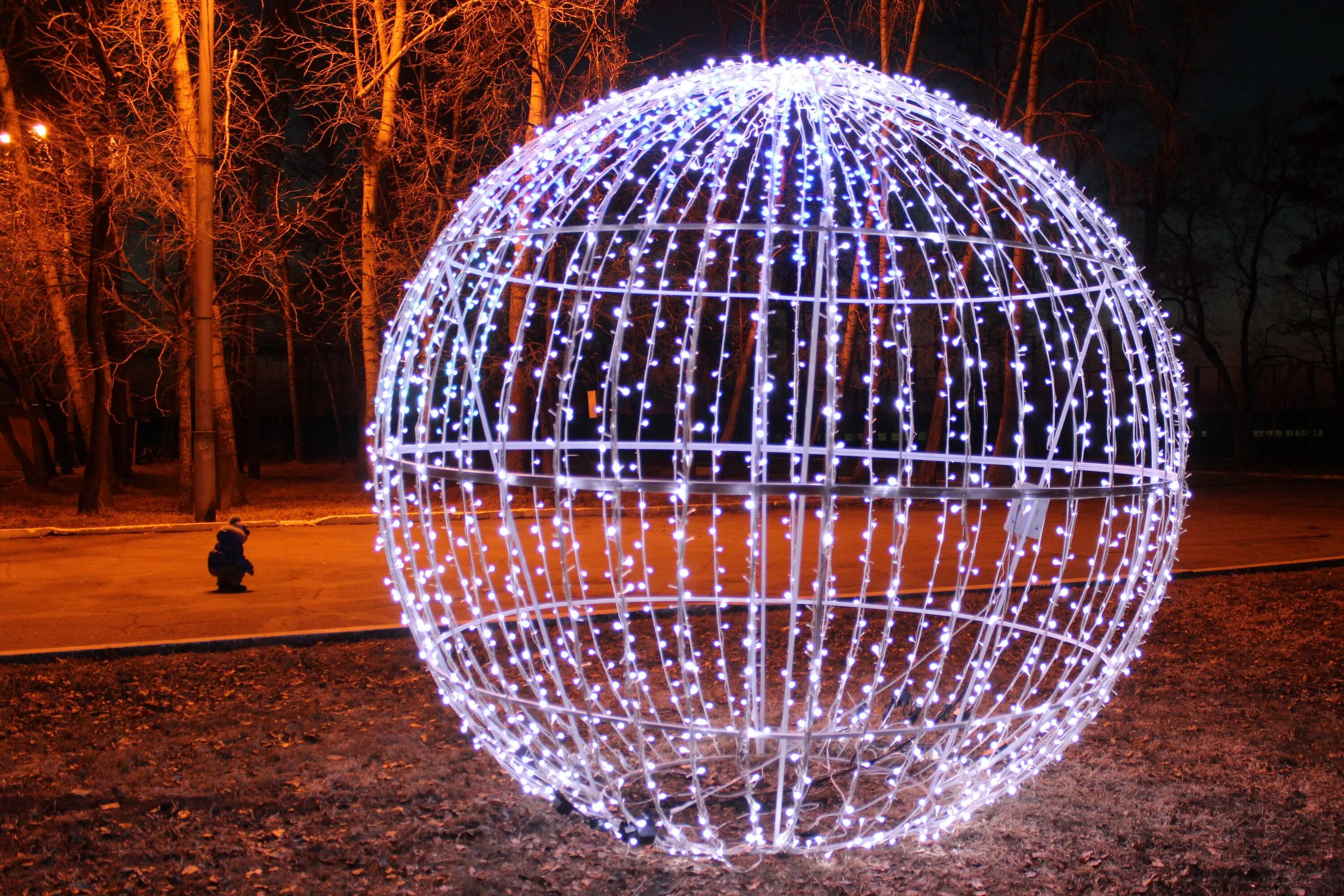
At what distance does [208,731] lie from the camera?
517 centimetres

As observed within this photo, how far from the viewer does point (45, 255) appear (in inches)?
577

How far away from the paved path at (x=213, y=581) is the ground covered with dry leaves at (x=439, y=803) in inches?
44.1

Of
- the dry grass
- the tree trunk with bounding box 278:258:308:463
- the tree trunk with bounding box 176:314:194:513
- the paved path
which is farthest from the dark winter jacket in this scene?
the tree trunk with bounding box 278:258:308:463

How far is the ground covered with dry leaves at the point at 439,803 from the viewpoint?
3598mm

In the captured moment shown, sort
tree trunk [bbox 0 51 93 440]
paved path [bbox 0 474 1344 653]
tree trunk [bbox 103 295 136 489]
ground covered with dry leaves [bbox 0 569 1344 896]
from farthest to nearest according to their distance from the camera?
tree trunk [bbox 103 295 136 489], tree trunk [bbox 0 51 93 440], paved path [bbox 0 474 1344 653], ground covered with dry leaves [bbox 0 569 1344 896]

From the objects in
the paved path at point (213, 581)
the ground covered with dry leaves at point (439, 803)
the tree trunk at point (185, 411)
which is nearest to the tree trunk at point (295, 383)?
the tree trunk at point (185, 411)

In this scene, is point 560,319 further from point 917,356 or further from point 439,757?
point 439,757

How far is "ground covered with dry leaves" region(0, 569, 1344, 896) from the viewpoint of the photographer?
3598 millimetres

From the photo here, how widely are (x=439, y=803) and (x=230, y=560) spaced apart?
5368 mm

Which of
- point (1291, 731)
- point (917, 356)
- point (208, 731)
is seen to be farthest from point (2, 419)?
point (1291, 731)

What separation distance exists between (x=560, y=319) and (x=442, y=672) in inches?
683

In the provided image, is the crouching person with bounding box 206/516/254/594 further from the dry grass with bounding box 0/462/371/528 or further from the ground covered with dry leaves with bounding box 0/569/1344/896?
the dry grass with bounding box 0/462/371/528

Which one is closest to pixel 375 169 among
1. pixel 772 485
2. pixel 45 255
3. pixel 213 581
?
pixel 45 255

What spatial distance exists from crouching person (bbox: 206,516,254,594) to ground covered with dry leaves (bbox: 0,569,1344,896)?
243 centimetres
